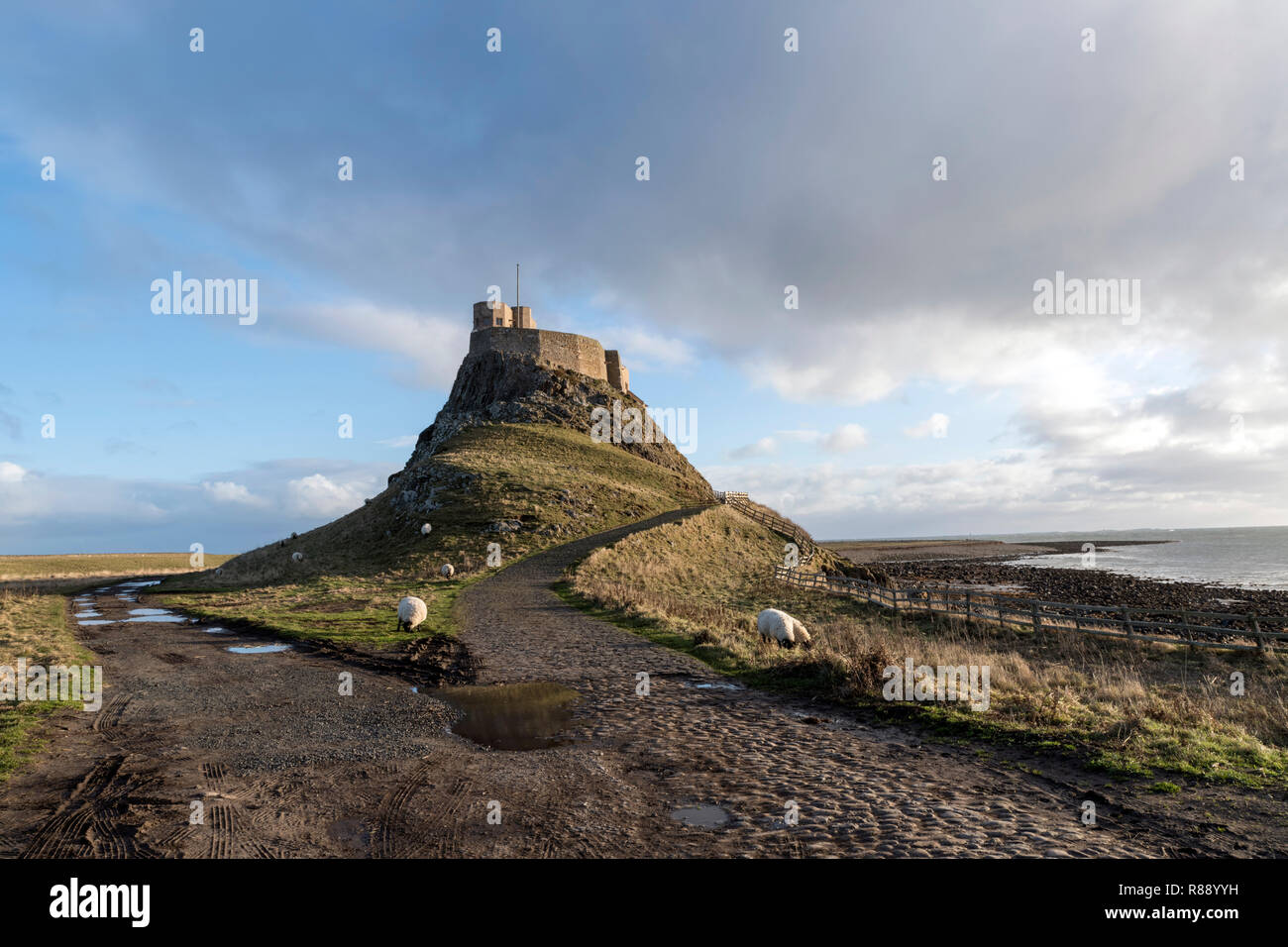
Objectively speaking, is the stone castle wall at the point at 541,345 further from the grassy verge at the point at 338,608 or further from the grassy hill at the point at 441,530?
the grassy verge at the point at 338,608

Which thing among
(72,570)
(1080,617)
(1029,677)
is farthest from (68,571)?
(1080,617)

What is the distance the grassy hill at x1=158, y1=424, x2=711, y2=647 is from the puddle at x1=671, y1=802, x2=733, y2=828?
57.3 ft

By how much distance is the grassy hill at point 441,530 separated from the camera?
1136 inches

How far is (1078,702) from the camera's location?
10781mm

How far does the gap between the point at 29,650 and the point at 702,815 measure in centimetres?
2005

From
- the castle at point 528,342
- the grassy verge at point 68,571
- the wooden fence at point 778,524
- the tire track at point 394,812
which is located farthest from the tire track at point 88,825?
the castle at point 528,342

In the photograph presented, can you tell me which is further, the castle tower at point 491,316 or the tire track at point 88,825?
the castle tower at point 491,316

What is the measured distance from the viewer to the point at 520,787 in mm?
7172

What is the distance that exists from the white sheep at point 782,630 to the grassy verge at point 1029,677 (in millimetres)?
689

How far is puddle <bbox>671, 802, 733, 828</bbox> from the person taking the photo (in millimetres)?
6074

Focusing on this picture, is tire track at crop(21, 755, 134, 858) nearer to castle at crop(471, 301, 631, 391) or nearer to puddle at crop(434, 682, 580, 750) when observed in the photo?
Answer: puddle at crop(434, 682, 580, 750)
